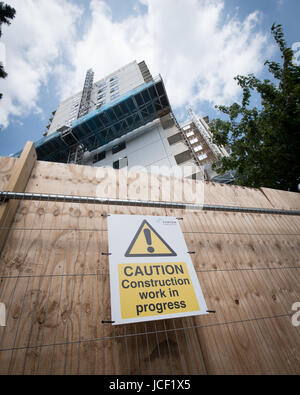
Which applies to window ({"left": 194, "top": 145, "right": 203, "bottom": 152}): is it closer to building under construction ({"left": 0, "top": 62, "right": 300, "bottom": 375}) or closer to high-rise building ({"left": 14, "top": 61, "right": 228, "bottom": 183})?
high-rise building ({"left": 14, "top": 61, "right": 228, "bottom": 183})

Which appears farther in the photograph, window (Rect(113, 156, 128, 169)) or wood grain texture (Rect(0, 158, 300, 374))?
window (Rect(113, 156, 128, 169))

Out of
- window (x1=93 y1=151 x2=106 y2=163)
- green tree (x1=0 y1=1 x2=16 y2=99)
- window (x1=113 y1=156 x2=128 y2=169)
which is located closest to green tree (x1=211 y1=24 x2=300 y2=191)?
window (x1=113 y1=156 x2=128 y2=169)

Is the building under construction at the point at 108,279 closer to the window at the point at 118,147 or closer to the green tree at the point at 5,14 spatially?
the green tree at the point at 5,14

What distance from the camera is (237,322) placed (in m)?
1.72

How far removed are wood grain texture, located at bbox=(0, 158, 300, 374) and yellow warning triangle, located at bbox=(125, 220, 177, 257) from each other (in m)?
0.36

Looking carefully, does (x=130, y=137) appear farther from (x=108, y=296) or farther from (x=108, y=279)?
(x=108, y=296)

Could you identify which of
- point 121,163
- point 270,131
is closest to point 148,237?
point 270,131

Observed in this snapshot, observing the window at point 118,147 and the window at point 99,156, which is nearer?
the window at point 118,147

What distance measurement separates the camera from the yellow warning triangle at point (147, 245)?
1.63 meters

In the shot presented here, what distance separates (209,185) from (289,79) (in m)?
5.77

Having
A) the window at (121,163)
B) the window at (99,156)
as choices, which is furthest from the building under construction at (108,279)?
the window at (99,156)

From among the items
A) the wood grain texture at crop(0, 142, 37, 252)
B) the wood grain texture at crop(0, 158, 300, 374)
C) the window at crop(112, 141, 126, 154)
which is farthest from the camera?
the window at crop(112, 141, 126, 154)

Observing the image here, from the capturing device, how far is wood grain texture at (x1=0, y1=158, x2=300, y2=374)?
1296mm
